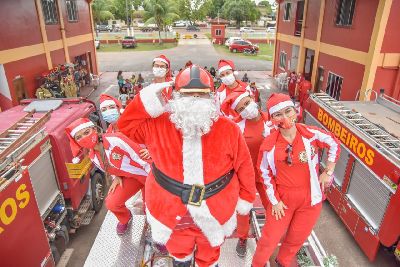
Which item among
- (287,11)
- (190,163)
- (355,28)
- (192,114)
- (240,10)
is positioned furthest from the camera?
(240,10)

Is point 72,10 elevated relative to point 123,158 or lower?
elevated

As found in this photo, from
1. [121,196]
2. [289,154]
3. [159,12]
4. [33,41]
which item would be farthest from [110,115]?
[159,12]

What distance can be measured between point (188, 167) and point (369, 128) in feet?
14.3

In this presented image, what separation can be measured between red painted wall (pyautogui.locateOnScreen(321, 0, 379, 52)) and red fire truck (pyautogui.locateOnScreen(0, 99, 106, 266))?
8.97 metres

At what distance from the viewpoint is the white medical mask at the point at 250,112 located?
3.83 metres

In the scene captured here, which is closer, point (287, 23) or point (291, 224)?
point (291, 224)

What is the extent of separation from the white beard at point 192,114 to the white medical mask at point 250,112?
4.78ft

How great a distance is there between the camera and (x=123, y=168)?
4.01 meters

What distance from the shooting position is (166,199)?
2674mm

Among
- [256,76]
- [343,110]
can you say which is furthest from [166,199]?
[256,76]

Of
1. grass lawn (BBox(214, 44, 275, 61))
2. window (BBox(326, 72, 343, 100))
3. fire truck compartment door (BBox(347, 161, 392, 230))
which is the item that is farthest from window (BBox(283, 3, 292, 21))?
fire truck compartment door (BBox(347, 161, 392, 230))

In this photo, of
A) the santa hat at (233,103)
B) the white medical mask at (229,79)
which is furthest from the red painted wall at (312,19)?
the santa hat at (233,103)

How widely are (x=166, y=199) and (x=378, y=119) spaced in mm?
5396

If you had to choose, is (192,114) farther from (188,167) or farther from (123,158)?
(123,158)
